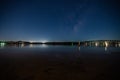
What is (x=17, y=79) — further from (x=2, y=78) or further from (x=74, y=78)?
(x=74, y=78)

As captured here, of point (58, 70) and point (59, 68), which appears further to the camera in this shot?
point (59, 68)

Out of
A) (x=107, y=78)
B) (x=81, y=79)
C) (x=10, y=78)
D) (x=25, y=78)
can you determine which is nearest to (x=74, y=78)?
(x=81, y=79)

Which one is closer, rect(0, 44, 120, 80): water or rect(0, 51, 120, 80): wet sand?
rect(0, 51, 120, 80): wet sand

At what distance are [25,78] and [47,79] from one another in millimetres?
3148

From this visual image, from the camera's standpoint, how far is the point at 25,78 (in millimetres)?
23188

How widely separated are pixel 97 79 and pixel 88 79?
125 centimetres

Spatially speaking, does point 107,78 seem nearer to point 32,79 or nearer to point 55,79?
point 55,79

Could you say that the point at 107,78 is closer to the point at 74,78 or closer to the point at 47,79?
the point at 74,78

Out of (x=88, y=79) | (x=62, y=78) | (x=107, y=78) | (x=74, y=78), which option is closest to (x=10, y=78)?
(x=62, y=78)

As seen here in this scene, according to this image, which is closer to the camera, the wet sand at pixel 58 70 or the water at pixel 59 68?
the wet sand at pixel 58 70

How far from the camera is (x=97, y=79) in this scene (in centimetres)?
2295

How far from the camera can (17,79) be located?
22.3 m

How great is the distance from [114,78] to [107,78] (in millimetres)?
963

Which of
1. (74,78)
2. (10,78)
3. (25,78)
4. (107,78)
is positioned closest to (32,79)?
(25,78)
